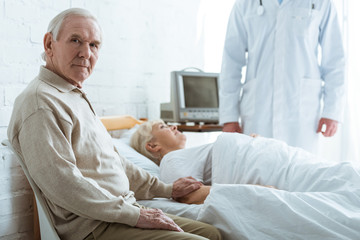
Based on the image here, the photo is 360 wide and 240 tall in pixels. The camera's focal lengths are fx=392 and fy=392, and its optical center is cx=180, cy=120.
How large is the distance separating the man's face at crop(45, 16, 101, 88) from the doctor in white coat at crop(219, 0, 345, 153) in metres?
1.16

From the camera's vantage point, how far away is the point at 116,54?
251 centimetres

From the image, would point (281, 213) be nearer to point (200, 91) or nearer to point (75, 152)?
point (75, 152)

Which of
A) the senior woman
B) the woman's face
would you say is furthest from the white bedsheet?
the woman's face

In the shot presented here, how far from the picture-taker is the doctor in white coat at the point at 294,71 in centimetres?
211

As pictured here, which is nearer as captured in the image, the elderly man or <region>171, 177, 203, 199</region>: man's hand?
the elderly man

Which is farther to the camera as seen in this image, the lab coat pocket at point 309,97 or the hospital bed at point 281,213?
the lab coat pocket at point 309,97

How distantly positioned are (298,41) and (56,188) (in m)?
1.58

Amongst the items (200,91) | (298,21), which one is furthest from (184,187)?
(200,91)

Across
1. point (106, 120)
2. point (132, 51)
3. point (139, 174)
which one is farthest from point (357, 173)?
point (132, 51)

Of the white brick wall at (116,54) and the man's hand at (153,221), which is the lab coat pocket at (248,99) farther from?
the man's hand at (153,221)

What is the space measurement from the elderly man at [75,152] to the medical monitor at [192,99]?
1366 millimetres

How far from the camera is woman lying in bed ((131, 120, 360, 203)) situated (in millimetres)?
1387

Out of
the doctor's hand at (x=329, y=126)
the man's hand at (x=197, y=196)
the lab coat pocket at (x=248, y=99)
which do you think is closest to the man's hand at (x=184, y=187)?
the man's hand at (x=197, y=196)

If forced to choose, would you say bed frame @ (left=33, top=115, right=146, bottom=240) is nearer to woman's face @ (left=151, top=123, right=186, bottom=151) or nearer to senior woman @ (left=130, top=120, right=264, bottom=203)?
senior woman @ (left=130, top=120, right=264, bottom=203)
